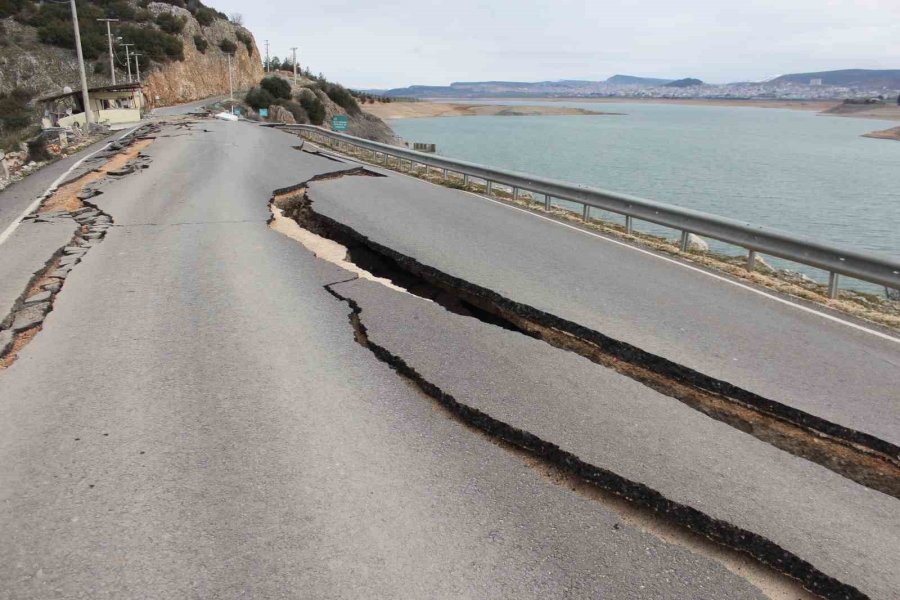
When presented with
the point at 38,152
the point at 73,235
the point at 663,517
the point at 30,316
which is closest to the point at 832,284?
the point at 663,517

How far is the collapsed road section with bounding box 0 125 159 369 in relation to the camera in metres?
5.93

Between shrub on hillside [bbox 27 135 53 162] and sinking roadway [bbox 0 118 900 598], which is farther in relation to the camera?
shrub on hillside [bbox 27 135 53 162]

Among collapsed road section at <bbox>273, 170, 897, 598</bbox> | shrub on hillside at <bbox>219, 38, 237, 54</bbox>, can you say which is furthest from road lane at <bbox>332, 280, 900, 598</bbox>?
shrub on hillside at <bbox>219, 38, 237, 54</bbox>

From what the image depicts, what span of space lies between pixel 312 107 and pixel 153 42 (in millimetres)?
17958

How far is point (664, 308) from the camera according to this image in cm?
697

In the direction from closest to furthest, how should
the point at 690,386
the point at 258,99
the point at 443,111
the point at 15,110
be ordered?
the point at 690,386, the point at 15,110, the point at 258,99, the point at 443,111

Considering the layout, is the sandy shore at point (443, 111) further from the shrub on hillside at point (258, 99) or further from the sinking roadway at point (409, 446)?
the sinking roadway at point (409, 446)

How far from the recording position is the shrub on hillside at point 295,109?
62.5 m

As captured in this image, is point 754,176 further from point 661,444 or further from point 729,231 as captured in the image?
point 661,444

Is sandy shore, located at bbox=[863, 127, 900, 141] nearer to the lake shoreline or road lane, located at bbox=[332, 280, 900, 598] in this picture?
the lake shoreline

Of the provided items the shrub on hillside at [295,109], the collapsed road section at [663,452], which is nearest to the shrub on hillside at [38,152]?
the collapsed road section at [663,452]

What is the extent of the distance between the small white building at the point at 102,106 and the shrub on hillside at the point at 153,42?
19.9m

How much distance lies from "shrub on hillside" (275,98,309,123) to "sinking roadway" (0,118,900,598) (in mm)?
58145

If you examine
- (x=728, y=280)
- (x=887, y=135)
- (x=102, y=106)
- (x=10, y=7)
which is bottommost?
(x=728, y=280)
